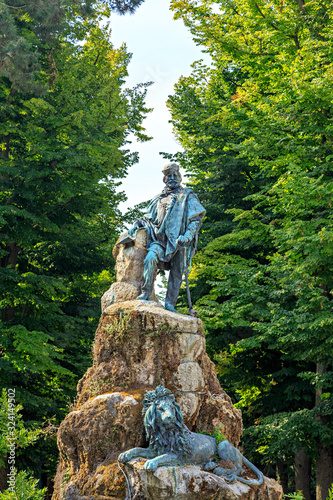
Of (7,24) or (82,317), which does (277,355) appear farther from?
(7,24)

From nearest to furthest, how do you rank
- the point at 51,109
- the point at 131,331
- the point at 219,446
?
1. the point at 219,446
2. the point at 131,331
3. the point at 51,109

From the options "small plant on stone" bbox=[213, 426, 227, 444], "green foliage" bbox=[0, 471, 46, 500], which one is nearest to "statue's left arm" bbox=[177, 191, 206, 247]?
"small plant on stone" bbox=[213, 426, 227, 444]

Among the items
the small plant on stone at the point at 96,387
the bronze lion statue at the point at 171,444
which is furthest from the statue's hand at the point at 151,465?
the small plant on stone at the point at 96,387

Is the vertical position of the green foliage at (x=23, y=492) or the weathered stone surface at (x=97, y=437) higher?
the weathered stone surface at (x=97, y=437)

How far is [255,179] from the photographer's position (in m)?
15.8

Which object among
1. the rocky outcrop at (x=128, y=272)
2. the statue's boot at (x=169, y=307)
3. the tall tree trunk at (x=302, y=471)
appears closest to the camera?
the rocky outcrop at (x=128, y=272)

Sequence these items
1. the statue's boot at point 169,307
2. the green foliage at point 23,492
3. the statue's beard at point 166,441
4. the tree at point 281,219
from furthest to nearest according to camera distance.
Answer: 1. the tree at point 281,219
2. the statue's boot at point 169,307
3. the green foliage at point 23,492
4. the statue's beard at point 166,441

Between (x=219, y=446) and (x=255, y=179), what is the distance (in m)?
10.3

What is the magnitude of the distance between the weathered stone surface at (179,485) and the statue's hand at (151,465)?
0.06 m

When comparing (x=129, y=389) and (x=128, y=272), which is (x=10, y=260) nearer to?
(x=128, y=272)

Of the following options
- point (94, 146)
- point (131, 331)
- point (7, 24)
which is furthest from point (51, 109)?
point (131, 331)

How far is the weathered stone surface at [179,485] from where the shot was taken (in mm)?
5891

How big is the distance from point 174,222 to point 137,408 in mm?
2775

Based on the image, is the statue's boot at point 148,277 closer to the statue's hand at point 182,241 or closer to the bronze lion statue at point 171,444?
the statue's hand at point 182,241
